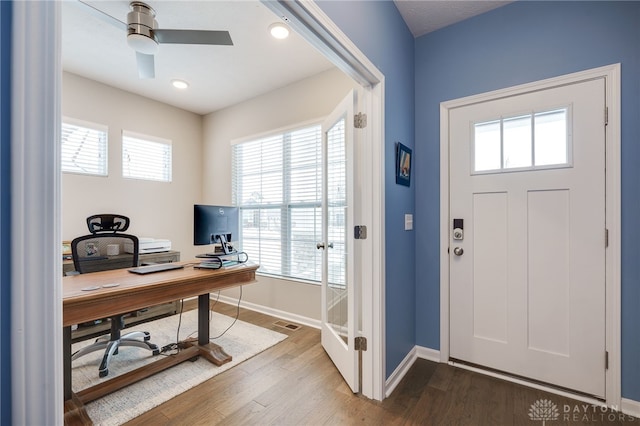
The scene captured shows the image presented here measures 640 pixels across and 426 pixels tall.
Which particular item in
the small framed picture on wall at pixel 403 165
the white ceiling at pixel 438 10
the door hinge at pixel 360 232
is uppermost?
the white ceiling at pixel 438 10

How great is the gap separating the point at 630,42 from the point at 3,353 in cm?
303

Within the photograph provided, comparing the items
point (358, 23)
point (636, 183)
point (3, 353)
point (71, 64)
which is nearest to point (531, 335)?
point (636, 183)

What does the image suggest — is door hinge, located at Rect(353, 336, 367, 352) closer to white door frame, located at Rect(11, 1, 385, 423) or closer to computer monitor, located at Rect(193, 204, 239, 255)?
computer monitor, located at Rect(193, 204, 239, 255)

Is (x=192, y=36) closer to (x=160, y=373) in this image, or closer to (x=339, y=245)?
(x=339, y=245)

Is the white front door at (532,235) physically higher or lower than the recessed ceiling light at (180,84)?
lower

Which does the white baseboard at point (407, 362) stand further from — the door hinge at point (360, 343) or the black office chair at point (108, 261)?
the black office chair at point (108, 261)

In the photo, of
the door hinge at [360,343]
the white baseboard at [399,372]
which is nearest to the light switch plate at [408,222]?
the door hinge at [360,343]

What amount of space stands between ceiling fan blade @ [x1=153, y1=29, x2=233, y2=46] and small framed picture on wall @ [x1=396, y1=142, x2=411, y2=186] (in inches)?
56.4

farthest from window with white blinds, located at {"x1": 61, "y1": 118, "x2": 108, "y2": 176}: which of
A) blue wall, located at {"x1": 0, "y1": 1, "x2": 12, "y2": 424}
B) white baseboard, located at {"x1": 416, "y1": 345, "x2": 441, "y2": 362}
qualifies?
white baseboard, located at {"x1": 416, "y1": 345, "x2": 441, "y2": 362}

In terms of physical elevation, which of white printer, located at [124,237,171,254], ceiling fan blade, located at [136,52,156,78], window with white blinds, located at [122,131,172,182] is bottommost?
white printer, located at [124,237,171,254]

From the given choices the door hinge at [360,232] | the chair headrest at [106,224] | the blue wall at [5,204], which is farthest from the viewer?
the chair headrest at [106,224]

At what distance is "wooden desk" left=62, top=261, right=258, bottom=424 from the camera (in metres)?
1.55

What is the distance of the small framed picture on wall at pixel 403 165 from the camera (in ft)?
6.98

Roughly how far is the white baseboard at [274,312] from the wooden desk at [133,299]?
0.99m
